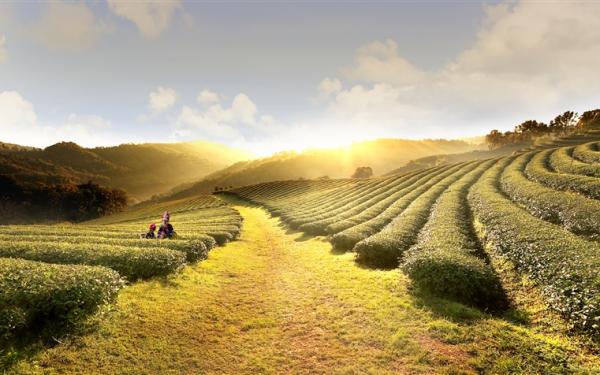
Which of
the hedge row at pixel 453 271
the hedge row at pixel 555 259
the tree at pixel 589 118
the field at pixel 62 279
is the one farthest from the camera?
the tree at pixel 589 118

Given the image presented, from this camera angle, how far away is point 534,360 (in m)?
9.70

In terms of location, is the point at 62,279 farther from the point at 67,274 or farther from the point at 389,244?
the point at 389,244

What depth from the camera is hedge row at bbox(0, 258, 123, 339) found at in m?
10.4

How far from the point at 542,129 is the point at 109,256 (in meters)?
174

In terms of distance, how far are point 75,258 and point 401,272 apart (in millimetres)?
18518

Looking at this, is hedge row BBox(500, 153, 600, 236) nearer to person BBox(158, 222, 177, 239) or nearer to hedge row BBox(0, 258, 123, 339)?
hedge row BBox(0, 258, 123, 339)

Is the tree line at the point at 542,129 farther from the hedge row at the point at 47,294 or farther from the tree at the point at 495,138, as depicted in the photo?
the hedge row at the point at 47,294

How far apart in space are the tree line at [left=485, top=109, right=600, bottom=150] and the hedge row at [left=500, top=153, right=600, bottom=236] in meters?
108

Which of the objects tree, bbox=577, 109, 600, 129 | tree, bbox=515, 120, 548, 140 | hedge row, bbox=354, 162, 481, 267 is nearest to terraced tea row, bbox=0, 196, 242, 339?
hedge row, bbox=354, 162, 481, 267

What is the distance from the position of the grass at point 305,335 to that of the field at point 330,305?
6cm

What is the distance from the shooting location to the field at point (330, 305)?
400 inches

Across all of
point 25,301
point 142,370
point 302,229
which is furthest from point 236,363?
point 302,229

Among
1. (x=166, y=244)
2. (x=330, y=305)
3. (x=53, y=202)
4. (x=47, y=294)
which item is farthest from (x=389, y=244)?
(x=53, y=202)

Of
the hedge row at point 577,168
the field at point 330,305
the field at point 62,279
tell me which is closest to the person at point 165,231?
the field at point 330,305
